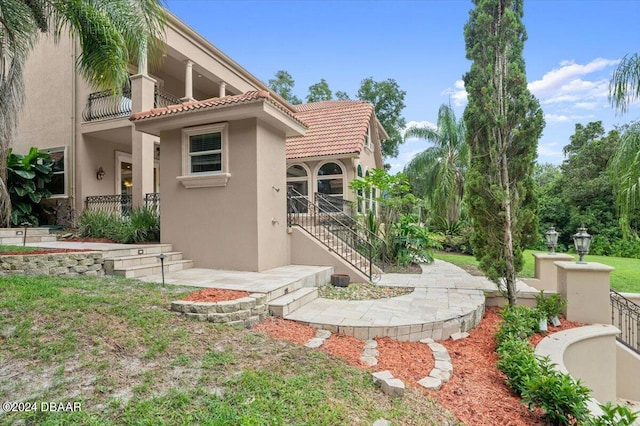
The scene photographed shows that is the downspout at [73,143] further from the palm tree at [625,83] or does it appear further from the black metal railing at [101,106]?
the palm tree at [625,83]

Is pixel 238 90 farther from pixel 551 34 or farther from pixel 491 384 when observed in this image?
pixel 491 384

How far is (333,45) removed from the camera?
45.7 feet

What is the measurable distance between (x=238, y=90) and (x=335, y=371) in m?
14.3

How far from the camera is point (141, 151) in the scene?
1072 cm

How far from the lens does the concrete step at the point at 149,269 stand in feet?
21.5

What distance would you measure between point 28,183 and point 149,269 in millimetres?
7937

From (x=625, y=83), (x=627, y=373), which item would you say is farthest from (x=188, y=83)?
(x=627, y=373)

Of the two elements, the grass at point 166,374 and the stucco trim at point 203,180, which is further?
the stucco trim at point 203,180

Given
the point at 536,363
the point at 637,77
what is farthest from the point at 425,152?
the point at 536,363

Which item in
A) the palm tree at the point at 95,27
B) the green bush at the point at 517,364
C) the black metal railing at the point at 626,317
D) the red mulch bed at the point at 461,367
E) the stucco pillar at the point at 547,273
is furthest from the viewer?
the stucco pillar at the point at 547,273

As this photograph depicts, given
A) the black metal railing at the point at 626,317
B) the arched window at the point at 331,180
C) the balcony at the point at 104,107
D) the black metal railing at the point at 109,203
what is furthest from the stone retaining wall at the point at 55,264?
the black metal railing at the point at 626,317

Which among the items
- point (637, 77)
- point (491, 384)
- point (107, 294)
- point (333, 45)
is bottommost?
point (491, 384)

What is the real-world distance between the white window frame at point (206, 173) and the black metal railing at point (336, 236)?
2.10 m

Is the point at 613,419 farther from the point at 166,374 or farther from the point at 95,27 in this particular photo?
the point at 95,27
